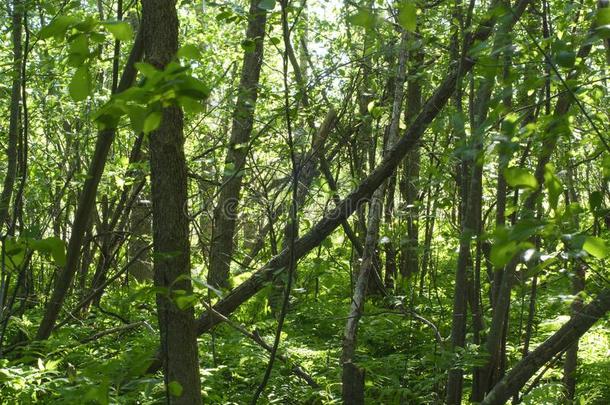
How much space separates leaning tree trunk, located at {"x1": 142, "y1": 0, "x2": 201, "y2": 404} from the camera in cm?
202

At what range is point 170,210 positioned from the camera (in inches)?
80.7

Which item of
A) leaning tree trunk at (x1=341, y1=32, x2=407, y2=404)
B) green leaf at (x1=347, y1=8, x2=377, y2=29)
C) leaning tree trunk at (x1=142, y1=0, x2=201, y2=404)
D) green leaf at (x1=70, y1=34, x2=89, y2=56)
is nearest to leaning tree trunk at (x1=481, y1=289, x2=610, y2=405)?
leaning tree trunk at (x1=341, y1=32, x2=407, y2=404)

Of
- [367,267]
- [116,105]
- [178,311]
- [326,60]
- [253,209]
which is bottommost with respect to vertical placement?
[178,311]

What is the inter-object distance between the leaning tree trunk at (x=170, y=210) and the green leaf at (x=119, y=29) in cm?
66

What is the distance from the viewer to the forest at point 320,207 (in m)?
1.87

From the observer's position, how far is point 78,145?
7113 mm

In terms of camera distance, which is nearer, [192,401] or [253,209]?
[192,401]

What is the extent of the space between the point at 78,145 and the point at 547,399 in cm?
536

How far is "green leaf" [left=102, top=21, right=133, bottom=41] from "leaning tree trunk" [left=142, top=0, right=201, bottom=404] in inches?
26.1

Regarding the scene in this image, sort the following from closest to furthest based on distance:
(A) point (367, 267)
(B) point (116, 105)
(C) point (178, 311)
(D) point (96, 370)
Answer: (B) point (116, 105)
(D) point (96, 370)
(C) point (178, 311)
(A) point (367, 267)

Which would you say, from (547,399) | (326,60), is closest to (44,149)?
(326,60)

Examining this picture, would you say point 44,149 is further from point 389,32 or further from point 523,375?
point 523,375

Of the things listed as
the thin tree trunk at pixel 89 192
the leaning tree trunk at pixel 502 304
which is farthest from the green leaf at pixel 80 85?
the leaning tree trunk at pixel 502 304

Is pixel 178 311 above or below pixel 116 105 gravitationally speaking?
below
